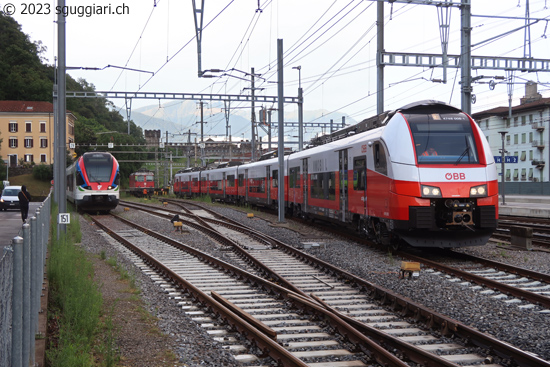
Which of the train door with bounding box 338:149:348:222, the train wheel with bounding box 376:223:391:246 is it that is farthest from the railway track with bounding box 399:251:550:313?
the train door with bounding box 338:149:348:222

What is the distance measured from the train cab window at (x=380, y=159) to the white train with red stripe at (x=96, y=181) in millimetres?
19883

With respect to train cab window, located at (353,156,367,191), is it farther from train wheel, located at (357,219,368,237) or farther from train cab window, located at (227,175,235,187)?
train cab window, located at (227,175,235,187)

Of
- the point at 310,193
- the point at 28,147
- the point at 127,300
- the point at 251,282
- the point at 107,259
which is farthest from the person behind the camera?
the point at 28,147

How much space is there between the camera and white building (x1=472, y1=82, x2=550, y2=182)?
66.0 meters

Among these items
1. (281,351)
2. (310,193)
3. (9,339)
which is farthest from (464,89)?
(9,339)

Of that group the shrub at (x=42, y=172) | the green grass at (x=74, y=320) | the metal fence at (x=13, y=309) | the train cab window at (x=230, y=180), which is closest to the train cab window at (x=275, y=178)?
the train cab window at (x=230, y=180)

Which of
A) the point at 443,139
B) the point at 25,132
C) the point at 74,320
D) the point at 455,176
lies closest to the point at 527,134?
the point at 443,139

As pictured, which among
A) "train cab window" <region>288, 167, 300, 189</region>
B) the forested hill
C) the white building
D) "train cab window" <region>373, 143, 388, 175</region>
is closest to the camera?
"train cab window" <region>373, 143, 388, 175</region>

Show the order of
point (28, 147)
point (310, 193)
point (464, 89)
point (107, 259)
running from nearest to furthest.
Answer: point (107, 259), point (464, 89), point (310, 193), point (28, 147)

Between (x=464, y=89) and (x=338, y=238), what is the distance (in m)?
7.02

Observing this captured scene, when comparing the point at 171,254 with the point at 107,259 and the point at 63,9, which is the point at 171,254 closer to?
the point at 107,259

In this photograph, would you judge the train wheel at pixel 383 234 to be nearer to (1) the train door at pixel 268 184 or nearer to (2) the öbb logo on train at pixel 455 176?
(2) the öbb logo on train at pixel 455 176

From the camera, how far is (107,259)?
14.3m

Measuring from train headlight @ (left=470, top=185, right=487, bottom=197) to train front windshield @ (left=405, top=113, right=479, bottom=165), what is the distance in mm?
575
